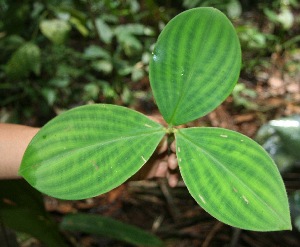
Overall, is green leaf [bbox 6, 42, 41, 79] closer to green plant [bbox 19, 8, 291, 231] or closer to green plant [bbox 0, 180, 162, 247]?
green plant [bbox 0, 180, 162, 247]

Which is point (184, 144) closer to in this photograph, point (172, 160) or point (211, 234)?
point (172, 160)

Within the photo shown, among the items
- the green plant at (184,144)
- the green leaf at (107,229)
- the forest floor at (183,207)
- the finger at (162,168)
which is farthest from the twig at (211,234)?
the green plant at (184,144)

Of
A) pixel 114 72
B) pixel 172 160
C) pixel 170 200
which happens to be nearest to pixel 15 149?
pixel 172 160

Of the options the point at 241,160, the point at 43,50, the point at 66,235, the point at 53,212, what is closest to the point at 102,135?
the point at 241,160

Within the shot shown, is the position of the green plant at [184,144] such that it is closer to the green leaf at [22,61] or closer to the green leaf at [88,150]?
the green leaf at [88,150]

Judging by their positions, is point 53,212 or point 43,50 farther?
point 43,50

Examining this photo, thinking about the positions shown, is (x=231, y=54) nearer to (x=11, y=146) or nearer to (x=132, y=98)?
(x=11, y=146)
